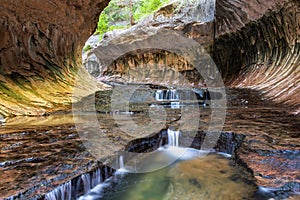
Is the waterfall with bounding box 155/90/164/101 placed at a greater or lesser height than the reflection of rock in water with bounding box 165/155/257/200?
greater

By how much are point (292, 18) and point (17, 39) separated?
832 centimetres

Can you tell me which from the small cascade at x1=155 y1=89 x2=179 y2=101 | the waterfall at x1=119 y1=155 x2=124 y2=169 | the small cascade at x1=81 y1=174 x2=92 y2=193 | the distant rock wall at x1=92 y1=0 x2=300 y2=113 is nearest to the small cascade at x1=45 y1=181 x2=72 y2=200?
the small cascade at x1=81 y1=174 x2=92 y2=193

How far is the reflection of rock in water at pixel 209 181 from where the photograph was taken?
7.27 ft

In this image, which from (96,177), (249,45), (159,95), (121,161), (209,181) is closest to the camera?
(96,177)

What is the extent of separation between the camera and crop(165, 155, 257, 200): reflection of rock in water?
221 centimetres

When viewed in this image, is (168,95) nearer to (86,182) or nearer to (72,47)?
(72,47)

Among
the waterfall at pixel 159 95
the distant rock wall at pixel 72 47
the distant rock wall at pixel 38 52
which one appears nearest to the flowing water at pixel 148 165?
the distant rock wall at pixel 38 52

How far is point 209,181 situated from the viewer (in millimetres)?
2537

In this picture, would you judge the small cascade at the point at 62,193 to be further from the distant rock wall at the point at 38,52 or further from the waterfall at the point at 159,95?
the waterfall at the point at 159,95

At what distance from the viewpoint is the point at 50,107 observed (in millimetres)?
5785

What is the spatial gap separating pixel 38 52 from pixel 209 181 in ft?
22.0

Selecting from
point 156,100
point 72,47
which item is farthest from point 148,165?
point 72,47

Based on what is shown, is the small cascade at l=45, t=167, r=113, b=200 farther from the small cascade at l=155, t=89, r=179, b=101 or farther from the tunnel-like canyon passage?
the small cascade at l=155, t=89, r=179, b=101

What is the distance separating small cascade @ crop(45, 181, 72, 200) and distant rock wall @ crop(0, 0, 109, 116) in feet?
12.7
